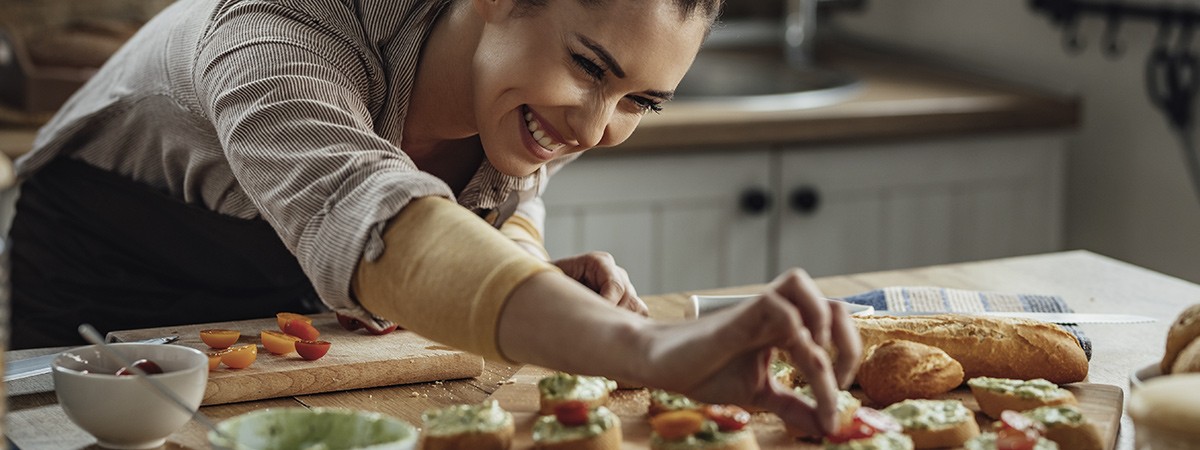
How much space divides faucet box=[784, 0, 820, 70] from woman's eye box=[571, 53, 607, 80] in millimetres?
1952

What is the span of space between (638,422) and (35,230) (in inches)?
36.1

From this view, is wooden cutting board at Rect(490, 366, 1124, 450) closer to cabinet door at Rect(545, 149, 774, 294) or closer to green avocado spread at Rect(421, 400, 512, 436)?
green avocado spread at Rect(421, 400, 512, 436)

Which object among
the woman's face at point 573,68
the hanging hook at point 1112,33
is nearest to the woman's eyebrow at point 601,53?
the woman's face at point 573,68

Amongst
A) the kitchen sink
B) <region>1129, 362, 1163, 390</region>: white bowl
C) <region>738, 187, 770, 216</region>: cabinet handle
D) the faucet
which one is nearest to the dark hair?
<region>1129, 362, 1163, 390</region>: white bowl

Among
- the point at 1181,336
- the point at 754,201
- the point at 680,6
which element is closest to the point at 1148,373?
the point at 1181,336

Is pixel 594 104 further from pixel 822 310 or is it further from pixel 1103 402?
pixel 1103 402

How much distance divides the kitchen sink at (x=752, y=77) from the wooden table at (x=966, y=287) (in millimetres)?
989

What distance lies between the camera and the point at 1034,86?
285 centimetres

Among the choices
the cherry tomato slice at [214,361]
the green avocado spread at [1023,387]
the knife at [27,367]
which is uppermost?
the knife at [27,367]

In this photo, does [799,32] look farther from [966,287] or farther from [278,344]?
[278,344]

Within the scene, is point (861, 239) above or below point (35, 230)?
below

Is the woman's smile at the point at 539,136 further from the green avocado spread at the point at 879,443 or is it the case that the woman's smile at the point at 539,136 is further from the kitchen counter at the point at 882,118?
the kitchen counter at the point at 882,118

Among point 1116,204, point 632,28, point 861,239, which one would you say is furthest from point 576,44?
point 1116,204

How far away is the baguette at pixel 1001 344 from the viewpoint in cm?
124
